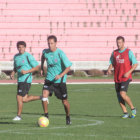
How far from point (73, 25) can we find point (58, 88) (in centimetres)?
3517

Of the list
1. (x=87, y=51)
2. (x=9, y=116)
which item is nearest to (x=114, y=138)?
(x=9, y=116)

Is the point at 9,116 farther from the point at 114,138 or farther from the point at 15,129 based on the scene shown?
the point at 114,138

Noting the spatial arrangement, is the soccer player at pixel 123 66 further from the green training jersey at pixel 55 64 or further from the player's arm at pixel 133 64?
the green training jersey at pixel 55 64

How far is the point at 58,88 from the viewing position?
38.4 ft

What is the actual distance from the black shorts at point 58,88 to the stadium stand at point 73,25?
32.0m

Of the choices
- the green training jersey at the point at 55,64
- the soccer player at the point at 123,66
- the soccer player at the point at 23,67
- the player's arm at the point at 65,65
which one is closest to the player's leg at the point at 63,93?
the green training jersey at the point at 55,64

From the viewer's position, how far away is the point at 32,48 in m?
45.0

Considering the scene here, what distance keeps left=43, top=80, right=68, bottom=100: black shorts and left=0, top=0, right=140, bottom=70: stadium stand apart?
→ 32.0 metres

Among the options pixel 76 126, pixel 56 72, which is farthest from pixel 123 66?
pixel 76 126

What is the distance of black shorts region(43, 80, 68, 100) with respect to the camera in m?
11.6

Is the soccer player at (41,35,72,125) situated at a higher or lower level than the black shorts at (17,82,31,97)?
higher

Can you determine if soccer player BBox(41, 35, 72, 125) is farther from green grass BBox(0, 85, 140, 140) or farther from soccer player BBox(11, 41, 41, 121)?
soccer player BBox(11, 41, 41, 121)

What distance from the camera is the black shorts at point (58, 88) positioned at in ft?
38.2

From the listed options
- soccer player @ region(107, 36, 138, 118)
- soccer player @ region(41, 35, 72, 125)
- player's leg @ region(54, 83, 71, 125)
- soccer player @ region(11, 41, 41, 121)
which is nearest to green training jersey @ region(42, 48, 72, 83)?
soccer player @ region(41, 35, 72, 125)
